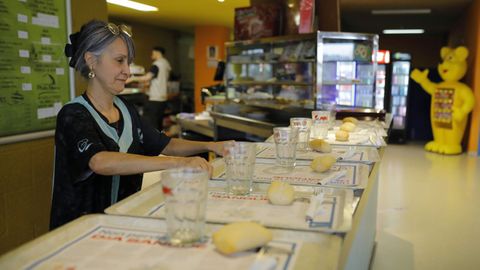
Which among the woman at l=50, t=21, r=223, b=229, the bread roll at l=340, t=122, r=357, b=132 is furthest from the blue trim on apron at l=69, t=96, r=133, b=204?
the bread roll at l=340, t=122, r=357, b=132

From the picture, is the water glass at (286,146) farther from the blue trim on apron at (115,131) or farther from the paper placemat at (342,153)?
the blue trim on apron at (115,131)

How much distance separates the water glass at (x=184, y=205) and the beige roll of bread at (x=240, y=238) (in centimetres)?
6

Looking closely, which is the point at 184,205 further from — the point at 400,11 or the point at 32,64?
the point at 400,11

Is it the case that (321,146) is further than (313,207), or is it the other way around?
(321,146)

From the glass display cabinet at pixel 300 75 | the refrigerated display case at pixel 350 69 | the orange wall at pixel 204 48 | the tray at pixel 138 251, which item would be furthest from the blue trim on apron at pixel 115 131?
the orange wall at pixel 204 48

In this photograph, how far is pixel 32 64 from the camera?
237 centimetres

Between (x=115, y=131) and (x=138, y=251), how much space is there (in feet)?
3.24

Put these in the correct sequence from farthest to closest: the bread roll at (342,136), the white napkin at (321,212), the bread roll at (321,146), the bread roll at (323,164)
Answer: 1. the bread roll at (342,136)
2. the bread roll at (321,146)
3. the bread roll at (323,164)
4. the white napkin at (321,212)

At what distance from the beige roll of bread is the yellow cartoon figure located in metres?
7.03

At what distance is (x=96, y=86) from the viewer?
1784mm

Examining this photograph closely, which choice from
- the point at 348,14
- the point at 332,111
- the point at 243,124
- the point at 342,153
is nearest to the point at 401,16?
the point at 348,14

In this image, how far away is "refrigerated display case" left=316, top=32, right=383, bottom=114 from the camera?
501 centimetres

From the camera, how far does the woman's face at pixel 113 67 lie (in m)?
1.73

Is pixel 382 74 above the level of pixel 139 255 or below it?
above
